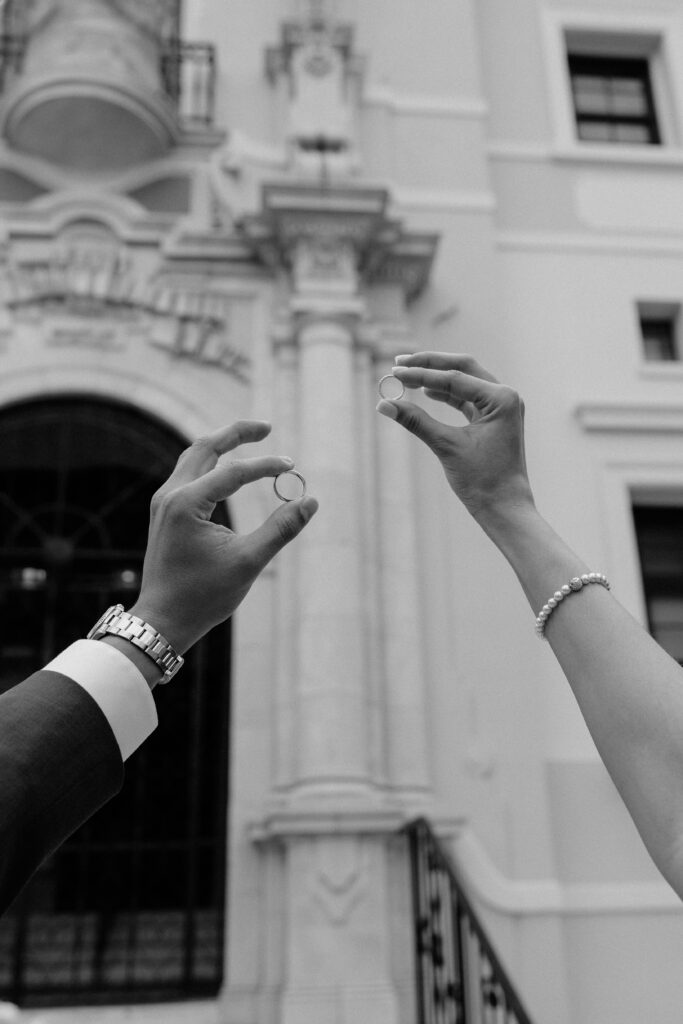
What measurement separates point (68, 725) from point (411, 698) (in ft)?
19.6

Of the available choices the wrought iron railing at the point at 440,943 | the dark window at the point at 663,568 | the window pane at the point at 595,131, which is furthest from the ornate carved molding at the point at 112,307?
the window pane at the point at 595,131

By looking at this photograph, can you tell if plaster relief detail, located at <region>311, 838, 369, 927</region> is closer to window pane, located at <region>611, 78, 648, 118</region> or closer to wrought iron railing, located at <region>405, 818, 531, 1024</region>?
wrought iron railing, located at <region>405, 818, 531, 1024</region>

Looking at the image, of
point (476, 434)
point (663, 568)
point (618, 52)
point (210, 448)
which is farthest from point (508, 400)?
point (618, 52)

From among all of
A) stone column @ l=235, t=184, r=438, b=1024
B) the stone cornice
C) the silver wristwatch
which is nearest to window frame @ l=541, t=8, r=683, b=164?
the stone cornice

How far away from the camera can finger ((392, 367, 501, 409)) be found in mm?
1256

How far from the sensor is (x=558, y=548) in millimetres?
1162

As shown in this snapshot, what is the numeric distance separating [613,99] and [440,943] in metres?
8.27

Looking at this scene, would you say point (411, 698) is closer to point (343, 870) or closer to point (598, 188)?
point (343, 870)

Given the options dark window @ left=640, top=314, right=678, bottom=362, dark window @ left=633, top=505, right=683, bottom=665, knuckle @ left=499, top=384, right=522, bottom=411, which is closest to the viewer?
knuckle @ left=499, top=384, right=522, bottom=411

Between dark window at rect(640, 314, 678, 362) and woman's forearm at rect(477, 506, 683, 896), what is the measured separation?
8.34m

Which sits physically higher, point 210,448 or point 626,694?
point 210,448

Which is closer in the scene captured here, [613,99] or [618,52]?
[613,99]

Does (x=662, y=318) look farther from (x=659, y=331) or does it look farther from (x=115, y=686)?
(x=115, y=686)

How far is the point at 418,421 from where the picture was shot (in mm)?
1324
